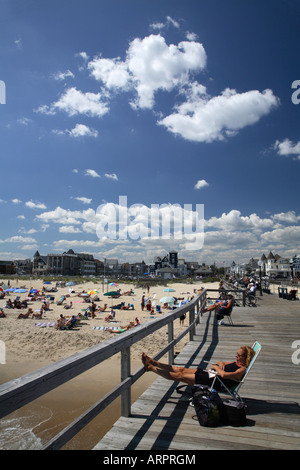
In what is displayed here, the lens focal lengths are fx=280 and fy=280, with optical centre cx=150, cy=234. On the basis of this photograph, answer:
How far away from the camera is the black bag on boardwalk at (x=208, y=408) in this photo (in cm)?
298

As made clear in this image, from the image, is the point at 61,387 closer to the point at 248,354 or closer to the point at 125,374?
the point at 125,374

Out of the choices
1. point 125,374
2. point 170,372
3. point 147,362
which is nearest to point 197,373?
point 170,372

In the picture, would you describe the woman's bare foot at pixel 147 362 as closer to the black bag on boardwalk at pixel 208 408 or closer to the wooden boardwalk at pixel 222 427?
the wooden boardwalk at pixel 222 427

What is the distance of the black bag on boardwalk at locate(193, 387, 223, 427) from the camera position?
9.78ft

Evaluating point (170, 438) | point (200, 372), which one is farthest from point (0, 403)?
point (200, 372)

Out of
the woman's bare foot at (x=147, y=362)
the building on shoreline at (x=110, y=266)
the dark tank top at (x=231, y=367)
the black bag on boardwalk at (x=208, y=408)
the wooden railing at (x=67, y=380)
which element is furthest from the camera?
the building on shoreline at (x=110, y=266)

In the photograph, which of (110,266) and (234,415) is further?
(110,266)

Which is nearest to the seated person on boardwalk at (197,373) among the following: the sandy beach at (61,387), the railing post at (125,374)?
the railing post at (125,374)

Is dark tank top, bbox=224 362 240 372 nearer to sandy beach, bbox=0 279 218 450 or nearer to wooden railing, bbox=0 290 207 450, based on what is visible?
wooden railing, bbox=0 290 207 450

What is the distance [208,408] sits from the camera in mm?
3027

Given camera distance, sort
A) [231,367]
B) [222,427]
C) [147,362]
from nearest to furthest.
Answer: [222,427] < [147,362] < [231,367]

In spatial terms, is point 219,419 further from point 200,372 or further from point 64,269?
point 64,269

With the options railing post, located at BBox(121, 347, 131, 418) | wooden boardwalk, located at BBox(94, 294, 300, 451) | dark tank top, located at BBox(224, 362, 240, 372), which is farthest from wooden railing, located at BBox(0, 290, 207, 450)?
dark tank top, located at BBox(224, 362, 240, 372)

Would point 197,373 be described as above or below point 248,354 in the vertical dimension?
below
